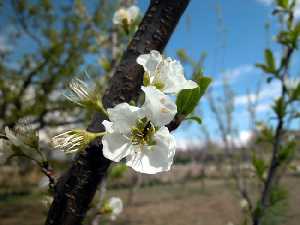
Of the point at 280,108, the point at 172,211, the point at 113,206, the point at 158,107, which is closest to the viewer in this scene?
the point at 158,107

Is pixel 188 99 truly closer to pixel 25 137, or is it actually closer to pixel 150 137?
pixel 150 137

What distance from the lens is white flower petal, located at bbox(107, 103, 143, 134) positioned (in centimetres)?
49

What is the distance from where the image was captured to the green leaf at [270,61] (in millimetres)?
1354

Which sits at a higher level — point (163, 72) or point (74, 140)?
point (163, 72)

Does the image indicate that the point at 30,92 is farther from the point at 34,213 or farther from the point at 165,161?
the point at 165,161

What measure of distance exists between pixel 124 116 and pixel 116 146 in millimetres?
50

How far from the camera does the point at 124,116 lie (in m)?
0.51

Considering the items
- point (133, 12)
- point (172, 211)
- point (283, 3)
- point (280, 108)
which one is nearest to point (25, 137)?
point (133, 12)

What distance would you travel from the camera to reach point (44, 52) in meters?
5.35

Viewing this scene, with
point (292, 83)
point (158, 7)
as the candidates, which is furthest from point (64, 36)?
point (158, 7)

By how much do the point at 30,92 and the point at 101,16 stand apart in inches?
76.1

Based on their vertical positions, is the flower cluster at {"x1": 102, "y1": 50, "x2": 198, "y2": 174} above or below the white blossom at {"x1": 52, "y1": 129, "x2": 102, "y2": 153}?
above

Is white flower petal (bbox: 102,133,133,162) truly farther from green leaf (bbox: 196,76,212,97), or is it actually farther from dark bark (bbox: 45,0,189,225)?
green leaf (bbox: 196,76,212,97)

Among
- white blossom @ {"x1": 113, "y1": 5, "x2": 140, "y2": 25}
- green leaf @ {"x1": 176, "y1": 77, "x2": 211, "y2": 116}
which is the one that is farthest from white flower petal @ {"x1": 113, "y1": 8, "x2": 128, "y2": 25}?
green leaf @ {"x1": 176, "y1": 77, "x2": 211, "y2": 116}
